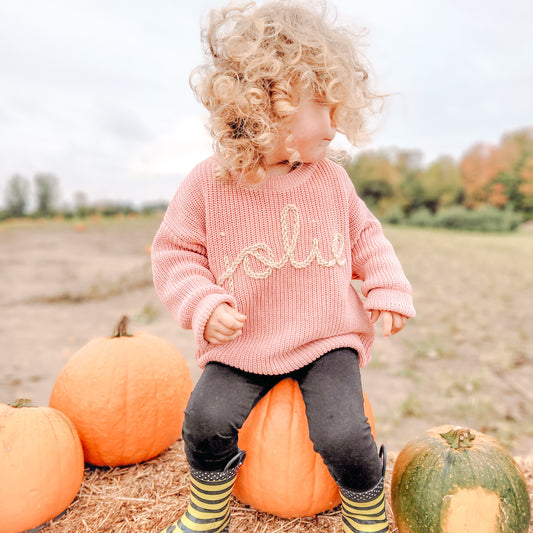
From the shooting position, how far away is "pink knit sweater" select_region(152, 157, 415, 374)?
2.07 m

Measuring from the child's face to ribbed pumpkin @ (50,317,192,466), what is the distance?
3.77 feet

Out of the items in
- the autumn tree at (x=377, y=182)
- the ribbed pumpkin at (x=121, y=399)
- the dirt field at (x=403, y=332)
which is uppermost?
the autumn tree at (x=377, y=182)

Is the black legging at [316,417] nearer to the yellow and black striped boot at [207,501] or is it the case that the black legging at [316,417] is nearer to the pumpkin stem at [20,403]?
the yellow and black striped boot at [207,501]

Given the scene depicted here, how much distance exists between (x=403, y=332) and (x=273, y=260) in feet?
14.7

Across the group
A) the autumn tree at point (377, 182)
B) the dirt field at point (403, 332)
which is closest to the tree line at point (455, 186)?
the autumn tree at point (377, 182)

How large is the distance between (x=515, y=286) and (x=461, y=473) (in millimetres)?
8360

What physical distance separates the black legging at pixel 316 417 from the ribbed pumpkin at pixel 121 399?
19.4 inches

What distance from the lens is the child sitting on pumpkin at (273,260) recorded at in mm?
1947

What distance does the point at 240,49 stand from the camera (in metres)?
1.98

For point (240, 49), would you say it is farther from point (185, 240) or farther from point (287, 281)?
point (287, 281)

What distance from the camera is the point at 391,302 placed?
208 centimetres

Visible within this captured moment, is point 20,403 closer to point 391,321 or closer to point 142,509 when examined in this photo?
point 142,509

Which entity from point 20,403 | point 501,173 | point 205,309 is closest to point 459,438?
point 205,309

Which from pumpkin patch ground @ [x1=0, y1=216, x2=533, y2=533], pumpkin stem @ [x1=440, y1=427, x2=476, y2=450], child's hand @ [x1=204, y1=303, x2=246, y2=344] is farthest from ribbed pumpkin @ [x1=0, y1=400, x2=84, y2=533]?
pumpkin stem @ [x1=440, y1=427, x2=476, y2=450]
